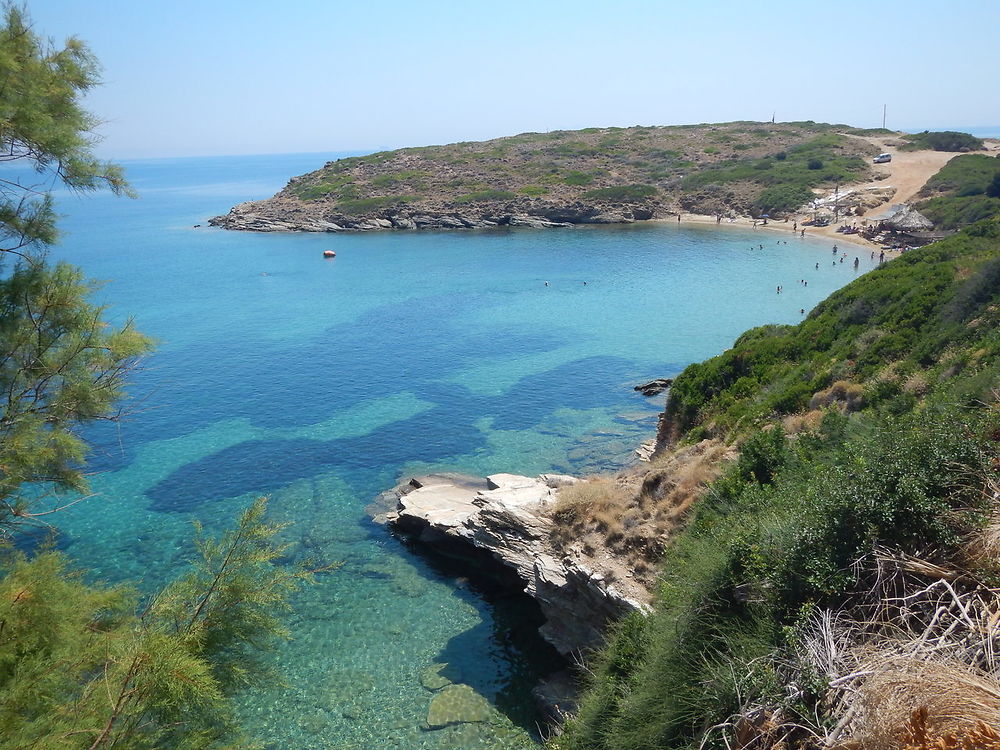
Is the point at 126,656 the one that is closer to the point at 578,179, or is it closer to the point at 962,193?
the point at 962,193

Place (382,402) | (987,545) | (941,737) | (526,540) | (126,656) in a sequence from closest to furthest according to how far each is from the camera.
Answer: (941,737) < (987,545) < (126,656) < (526,540) < (382,402)

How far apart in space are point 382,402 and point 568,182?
245 feet

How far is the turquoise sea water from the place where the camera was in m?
15.5

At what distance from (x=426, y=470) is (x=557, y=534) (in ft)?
32.4

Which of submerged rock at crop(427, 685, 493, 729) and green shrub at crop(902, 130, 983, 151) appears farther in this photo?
green shrub at crop(902, 130, 983, 151)

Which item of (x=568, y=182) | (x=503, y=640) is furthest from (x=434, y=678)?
(x=568, y=182)

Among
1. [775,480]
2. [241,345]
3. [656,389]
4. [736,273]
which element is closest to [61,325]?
[775,480]

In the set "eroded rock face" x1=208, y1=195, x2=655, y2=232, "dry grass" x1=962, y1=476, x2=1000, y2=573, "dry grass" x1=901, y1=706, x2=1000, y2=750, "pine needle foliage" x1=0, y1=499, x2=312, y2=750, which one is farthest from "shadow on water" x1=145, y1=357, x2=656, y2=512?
"eroded rock face" x1=208, y1=195, x2=655, y2=232

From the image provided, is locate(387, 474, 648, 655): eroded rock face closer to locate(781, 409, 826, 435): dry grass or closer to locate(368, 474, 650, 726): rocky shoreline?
locate(368, 474, 650, 726): rocky shoreline

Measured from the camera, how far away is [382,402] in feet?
107

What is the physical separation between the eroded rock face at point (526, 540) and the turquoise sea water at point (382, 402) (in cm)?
102

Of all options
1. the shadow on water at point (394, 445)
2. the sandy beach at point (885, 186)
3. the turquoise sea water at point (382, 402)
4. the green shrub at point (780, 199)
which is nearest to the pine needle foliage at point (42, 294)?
the turquoise sea water at point (382, 402)

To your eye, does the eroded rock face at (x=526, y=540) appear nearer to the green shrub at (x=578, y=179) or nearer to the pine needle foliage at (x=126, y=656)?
the pine needle foliage at (x=126, y=656)

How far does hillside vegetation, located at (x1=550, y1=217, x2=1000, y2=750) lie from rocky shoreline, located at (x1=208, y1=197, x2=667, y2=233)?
3130 inches
